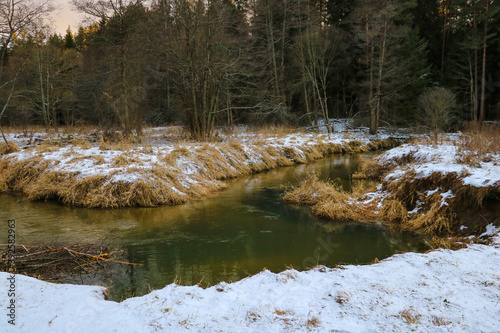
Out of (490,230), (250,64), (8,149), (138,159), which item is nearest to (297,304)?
(490,230)

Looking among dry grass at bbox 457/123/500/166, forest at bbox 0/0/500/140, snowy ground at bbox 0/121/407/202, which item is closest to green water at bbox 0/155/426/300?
snowy ground at bbox 0/121/407/202

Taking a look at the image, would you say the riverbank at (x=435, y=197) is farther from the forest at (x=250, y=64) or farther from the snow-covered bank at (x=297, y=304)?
the forest at (x=250, y=64)

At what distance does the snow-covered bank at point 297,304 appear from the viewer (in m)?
2.45

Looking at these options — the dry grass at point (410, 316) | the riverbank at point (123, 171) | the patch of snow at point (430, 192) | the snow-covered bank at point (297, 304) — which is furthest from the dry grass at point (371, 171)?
the dry grass at point (410, 316)

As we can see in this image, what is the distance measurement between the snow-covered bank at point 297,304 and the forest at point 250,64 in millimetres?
11291

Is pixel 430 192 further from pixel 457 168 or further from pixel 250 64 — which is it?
pixel 250 64

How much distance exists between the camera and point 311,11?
83.0ft

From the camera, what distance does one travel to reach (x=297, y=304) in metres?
2.82

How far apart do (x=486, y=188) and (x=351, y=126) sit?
21.5 meters

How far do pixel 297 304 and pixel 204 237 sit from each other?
344 centimetres

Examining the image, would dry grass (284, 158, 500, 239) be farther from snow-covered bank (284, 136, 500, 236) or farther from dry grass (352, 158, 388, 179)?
dry grass (352, 158, 388, 179)

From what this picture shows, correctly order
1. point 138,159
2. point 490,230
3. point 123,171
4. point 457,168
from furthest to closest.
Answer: point 138,159, point 123,171, point 457,168, point 490,230

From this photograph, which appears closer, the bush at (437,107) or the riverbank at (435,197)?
the riverbank at (435,197)

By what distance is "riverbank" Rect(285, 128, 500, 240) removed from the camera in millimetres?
5324
